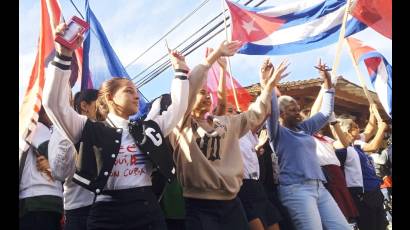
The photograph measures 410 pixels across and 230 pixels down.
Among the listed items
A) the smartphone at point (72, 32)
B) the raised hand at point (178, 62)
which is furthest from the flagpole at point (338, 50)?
the smartphone at point (72, 32)

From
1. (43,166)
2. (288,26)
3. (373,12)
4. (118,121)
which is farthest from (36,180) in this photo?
(373,12)

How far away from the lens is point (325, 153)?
5.64 m

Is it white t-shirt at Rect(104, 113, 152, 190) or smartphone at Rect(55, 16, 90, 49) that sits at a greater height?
smartphone at Rect(55, 16, 90, 49)

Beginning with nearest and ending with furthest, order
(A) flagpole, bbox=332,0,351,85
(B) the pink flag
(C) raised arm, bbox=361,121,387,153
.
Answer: (A) flagpole, bbox=332,0,351,85 → (C) raised arm, bbox=361,121,387,153 → (B) the pink flag

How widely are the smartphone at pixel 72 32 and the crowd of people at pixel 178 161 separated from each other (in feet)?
0.12

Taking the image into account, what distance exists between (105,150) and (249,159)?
74.8 inches

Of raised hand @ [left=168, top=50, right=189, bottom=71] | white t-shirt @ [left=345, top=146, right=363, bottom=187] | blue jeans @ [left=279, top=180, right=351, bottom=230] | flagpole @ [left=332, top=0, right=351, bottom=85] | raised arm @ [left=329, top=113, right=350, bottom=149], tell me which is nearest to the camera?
raised hand @ [left=168, top=50, right=189, bottom=71]

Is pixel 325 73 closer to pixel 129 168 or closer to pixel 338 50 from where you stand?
pixel 338 50

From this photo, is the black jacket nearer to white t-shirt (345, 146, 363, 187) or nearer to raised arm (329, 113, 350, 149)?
raised arm (329, 113, 350, 149)

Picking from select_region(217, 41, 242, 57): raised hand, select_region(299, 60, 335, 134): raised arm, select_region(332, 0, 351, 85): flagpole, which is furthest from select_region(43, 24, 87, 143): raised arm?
select_region(332, 0, 351, 85): flagpole

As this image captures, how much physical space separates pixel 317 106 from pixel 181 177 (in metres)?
2.24

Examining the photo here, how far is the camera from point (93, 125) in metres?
3.16

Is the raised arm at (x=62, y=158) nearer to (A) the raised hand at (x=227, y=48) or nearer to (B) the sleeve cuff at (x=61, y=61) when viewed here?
(B) the sleeve cuff at (x=61, y=61)

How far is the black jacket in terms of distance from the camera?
3047mm
